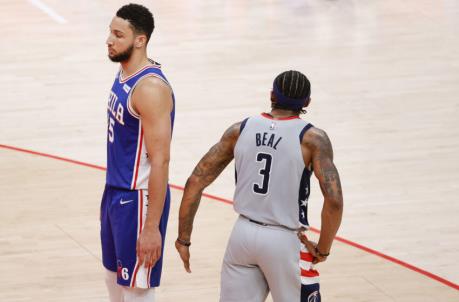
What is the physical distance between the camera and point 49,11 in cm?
1566

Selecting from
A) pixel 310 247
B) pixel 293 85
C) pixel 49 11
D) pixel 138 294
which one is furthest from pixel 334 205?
pixel 49 11

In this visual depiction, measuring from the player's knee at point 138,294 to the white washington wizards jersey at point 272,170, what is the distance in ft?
2.52

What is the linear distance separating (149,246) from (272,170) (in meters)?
0.79

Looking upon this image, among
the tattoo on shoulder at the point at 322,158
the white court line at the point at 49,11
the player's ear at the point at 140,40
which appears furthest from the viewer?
the white court line at the point at 49,11

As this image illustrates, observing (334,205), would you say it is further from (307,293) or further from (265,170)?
(307,293)

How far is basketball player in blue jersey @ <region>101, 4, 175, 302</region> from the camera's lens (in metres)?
5.73

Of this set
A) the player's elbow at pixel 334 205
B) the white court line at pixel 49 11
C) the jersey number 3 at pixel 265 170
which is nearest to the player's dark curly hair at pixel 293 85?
the jersey number 3 at pixel 265 170

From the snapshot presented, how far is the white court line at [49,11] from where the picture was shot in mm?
15182

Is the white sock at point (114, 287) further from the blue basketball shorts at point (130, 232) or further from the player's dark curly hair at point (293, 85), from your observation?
the player's dark curly hair at point (293, 85)

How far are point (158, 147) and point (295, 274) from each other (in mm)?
972

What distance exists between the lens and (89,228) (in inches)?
339

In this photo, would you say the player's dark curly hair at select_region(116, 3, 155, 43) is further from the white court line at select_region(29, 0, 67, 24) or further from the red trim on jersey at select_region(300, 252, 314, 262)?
the white court line at select_region(29, 0, 67, 24)

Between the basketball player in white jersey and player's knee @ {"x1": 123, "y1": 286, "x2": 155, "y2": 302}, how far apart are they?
1.52 feet

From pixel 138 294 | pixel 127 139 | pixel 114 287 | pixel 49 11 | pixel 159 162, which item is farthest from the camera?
pixel 49 11
